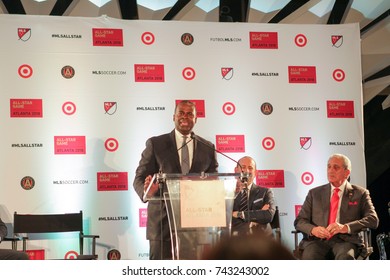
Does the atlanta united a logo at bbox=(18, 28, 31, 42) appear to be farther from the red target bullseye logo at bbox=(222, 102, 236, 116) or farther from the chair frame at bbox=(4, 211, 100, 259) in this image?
the red target bullseye logo at bbox=(222, 102, 236, 116)

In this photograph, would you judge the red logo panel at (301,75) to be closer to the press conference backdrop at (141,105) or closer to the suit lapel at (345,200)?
the press conference backdrop at (141,105)

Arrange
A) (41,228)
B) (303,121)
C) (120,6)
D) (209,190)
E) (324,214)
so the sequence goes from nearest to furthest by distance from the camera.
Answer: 1. (209,190)
2. (324,214)
3. (41,228)
4. (303,121)
5. (120,6)

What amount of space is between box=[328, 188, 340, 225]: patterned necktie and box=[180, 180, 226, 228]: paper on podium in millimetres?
1724

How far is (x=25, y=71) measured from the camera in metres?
6.43

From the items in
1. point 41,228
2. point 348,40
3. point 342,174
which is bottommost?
point 41,228

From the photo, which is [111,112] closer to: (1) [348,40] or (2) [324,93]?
(2) [324,93]

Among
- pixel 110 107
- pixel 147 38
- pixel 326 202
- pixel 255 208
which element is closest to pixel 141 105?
pixel 110 107

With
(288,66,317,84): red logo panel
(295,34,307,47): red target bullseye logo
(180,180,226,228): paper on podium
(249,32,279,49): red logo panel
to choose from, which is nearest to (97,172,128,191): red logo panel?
(249,32,279,49): red logo panel

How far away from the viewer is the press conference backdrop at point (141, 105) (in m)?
6.35

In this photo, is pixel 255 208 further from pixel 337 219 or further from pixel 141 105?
pixel 141 105

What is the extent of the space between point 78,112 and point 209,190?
3037 mm

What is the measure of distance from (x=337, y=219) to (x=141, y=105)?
96.7 inches

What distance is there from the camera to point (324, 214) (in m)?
5.24
